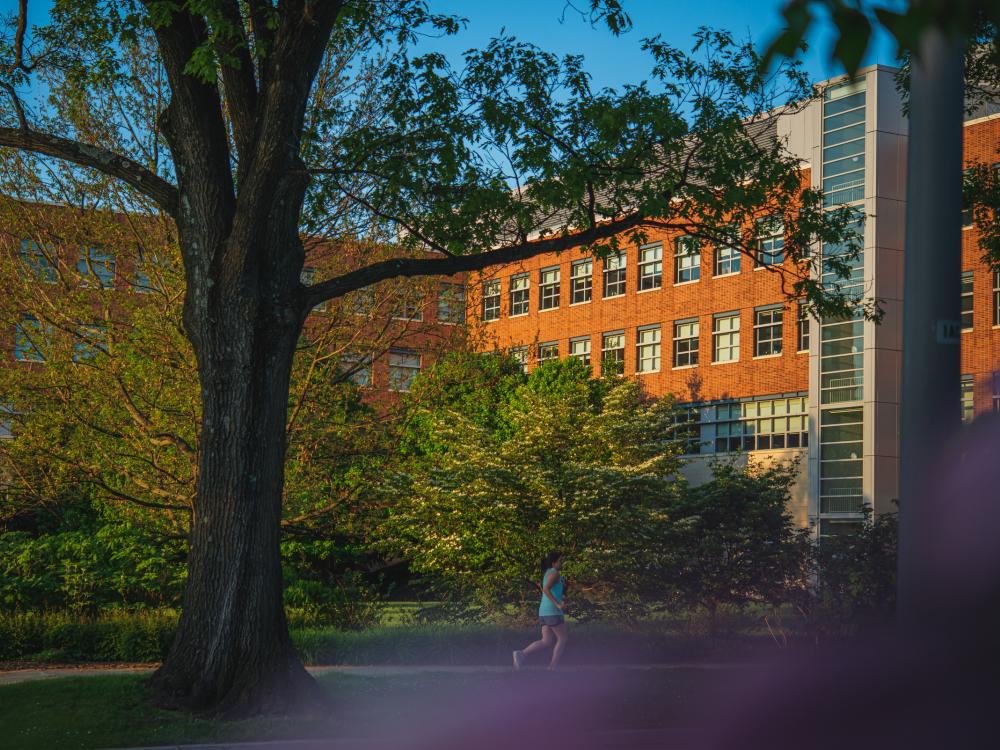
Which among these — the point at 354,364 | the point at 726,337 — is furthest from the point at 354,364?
the point at 726,337

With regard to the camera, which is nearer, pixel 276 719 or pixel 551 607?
pixel 276 719

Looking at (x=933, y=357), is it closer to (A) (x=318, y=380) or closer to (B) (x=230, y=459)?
(B) (x=230, y=459)

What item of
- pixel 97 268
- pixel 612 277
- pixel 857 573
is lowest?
pixel 857 573

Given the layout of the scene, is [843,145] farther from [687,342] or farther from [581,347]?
[581,347]

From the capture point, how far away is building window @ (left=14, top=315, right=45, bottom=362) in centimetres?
1859

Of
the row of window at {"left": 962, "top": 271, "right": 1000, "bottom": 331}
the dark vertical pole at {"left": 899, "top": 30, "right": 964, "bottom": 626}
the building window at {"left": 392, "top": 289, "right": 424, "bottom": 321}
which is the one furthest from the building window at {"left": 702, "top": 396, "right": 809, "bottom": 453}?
the dark vertical pole at {"left": 899, "top": 30, "right": 964, "bottom": 626}

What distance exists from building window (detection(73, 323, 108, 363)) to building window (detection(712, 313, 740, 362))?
1219 inches

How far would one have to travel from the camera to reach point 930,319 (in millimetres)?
5781

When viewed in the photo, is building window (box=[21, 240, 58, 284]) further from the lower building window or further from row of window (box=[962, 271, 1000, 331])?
row of window (box=[962, 271, 1000, 331])

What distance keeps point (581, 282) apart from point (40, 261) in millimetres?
36048

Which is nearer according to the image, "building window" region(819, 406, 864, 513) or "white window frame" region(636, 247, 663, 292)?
"building window" region(819, 406, 864, 513)

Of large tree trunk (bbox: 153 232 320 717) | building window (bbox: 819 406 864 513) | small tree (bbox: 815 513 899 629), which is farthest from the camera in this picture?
building window (bbox: 819 406 864 513)

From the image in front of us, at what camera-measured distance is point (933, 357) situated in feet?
18.9

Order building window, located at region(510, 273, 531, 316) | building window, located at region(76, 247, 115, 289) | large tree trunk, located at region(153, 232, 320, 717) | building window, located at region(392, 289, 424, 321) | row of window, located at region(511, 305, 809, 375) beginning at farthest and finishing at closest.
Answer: building window, located at region(510, 273, 531, 316), row of window, located at region(511, 305, 809, 375), building window, located at region(392, 289, 424, 321), building window, located at region(76, 247, 115, 289), large tree trunk, located at region(153, 232, 320, 717)
